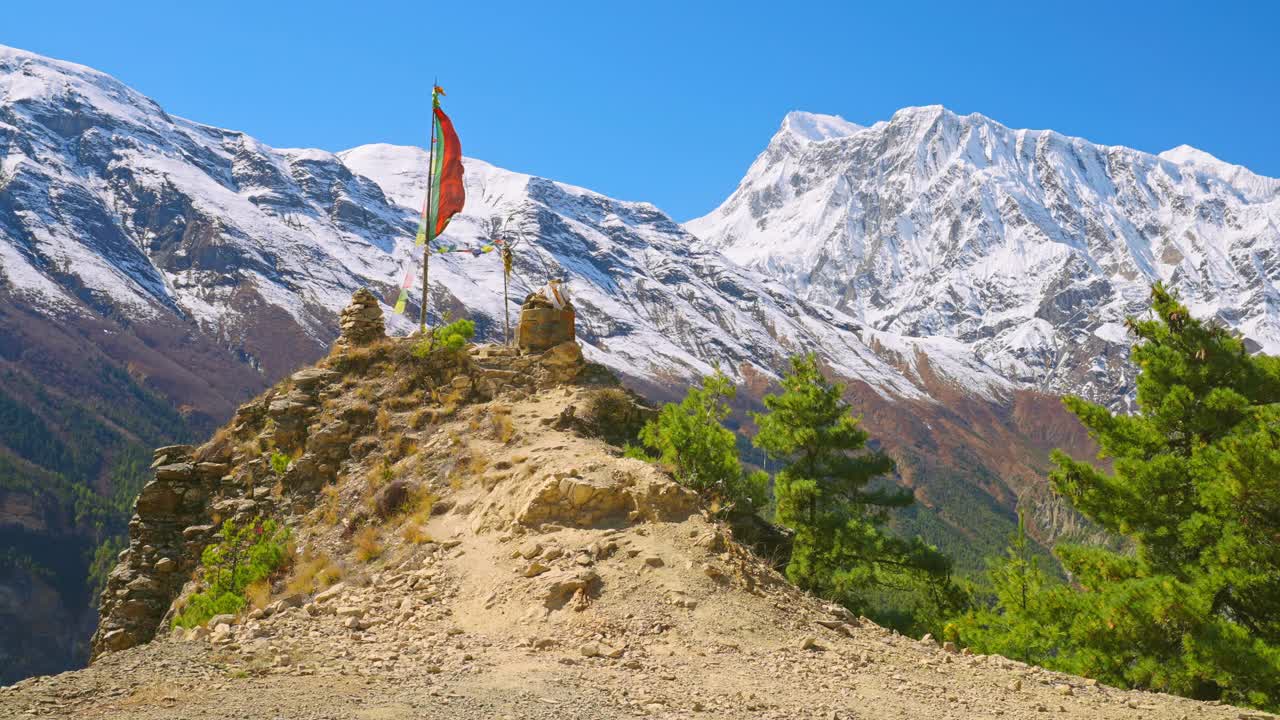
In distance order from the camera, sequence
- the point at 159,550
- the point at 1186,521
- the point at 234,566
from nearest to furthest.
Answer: the point at 1186,521
the point at 234,566
the point at 159,550

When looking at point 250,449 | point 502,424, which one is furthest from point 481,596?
point 250,449

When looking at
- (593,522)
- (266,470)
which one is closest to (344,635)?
(593,522)

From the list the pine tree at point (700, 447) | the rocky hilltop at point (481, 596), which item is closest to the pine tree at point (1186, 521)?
the rocky hilltop at point (481, 596)

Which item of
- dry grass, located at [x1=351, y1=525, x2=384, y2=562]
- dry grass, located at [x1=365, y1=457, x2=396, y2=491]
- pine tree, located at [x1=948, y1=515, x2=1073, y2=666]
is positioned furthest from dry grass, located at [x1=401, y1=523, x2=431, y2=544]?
pine tree, located at [x1=948, y1=515, x2=1073, y2=666]

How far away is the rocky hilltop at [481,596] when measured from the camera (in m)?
9.34

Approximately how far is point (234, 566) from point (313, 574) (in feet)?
7.70

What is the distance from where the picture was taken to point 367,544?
16016 mm

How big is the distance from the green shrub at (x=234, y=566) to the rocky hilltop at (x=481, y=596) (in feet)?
1.40

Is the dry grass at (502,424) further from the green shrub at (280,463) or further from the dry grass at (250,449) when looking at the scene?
the dry grass at (250,449)

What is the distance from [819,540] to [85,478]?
165m

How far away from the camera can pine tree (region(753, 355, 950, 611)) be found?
22609 millimetres

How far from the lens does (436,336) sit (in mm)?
22609

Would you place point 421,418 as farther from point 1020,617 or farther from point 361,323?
point 1020,617

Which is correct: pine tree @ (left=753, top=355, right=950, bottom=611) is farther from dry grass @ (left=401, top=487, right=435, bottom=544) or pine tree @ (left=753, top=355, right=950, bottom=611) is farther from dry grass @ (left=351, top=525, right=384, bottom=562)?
dry grass @ (left=351, top=525, right=384, bottom=562)
